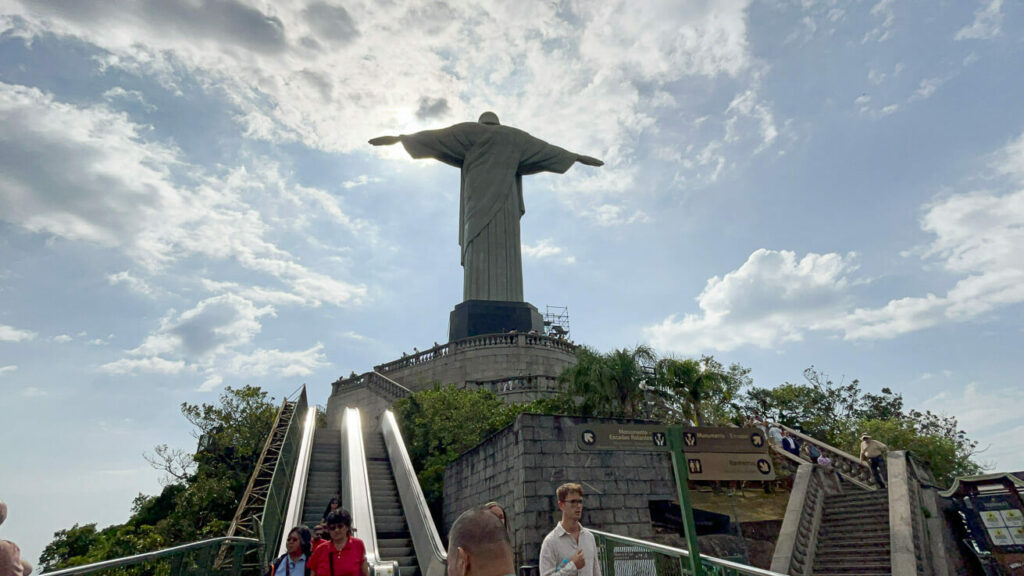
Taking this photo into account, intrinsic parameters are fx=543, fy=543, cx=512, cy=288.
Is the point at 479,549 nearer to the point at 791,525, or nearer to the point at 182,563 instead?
the point at 182,563

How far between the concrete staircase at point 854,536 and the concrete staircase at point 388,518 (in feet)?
27.3

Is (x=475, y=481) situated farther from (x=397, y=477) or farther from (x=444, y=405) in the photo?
(x=444, y=405)

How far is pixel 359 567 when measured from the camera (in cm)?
498

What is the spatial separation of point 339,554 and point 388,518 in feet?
22.3

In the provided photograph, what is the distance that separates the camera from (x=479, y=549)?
80.0 inches

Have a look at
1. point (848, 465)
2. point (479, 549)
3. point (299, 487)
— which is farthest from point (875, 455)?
point (479, 549)

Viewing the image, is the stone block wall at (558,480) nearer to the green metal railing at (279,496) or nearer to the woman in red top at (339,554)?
the green metal railing at (279,496)

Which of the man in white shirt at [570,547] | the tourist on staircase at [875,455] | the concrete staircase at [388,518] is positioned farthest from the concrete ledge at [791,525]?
the man in white shirt at [570,547]

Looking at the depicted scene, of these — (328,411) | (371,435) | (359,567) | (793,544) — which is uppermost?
(328,411)

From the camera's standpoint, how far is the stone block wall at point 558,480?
10445 millimetres

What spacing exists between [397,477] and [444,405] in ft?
16.8

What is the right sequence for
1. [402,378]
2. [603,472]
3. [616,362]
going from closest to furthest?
[603,472] < [616,362] < [402,378]

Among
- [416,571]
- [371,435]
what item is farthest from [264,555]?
[371,435]

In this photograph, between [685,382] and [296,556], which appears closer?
→ [296,556]
